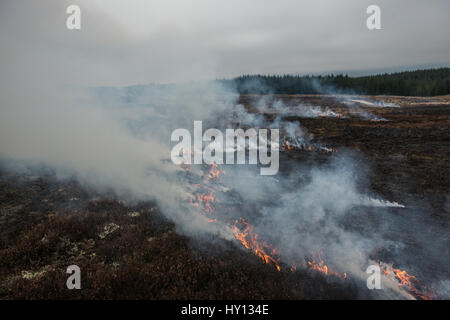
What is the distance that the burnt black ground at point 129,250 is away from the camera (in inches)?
207

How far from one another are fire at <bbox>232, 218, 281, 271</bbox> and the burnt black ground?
1.22ft

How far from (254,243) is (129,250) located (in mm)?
4120

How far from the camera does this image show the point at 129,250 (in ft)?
22.6

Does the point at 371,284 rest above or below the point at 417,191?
below

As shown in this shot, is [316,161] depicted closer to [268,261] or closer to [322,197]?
[322,197]

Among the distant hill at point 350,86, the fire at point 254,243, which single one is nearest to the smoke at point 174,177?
the fire at point 254,243

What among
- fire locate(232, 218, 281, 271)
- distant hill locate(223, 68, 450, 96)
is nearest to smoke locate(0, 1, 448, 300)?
fire locate(232, 218, 281, 271)

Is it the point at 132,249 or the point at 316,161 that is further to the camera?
the point at 316,161

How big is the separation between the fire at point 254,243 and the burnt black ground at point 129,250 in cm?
37

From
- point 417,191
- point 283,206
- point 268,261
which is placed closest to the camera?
point 268,261

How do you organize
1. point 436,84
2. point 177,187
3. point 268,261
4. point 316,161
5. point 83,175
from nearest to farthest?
point 268,261 < point 177,187 < point 83,175 < point 316,161 < point 436,84

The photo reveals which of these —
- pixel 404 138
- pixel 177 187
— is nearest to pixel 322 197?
pixel 177 187
